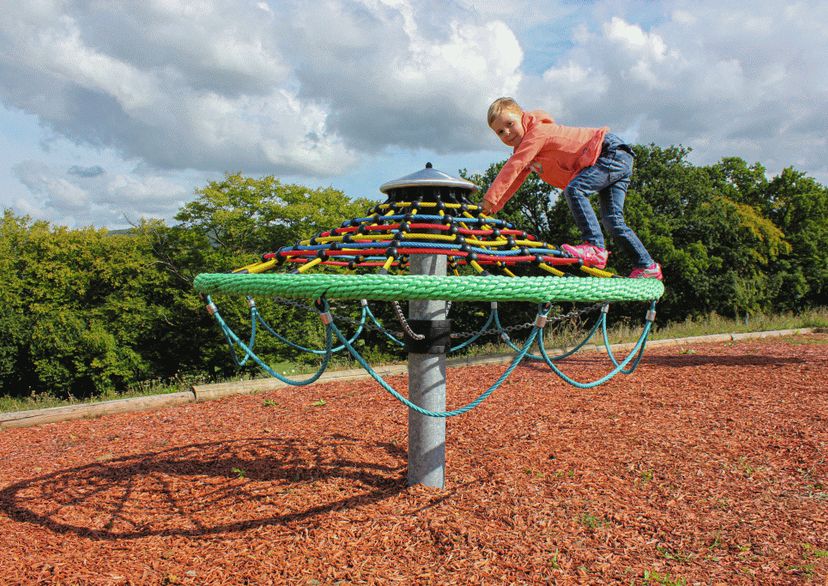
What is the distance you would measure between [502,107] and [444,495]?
7.82 ft

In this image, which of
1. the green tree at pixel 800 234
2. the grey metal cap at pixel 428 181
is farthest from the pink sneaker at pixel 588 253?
the green tree at pixel 800 234

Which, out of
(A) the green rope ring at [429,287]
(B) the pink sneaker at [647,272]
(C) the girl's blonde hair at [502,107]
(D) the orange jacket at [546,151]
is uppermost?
(C) the girl's blonde hair at [502,107]

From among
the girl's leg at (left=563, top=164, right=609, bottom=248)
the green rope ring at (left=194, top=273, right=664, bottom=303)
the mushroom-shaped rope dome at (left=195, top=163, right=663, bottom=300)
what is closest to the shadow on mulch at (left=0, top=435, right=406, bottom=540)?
the mushroom-shaped rope dome at (left=195, top=163, right=663, bottom=300)

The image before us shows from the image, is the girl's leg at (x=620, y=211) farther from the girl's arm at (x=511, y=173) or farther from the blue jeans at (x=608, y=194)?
the girl's arm at (x=511, y=173)

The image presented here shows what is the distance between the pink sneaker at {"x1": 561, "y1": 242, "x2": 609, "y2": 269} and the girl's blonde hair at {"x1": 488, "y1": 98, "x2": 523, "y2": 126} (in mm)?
852

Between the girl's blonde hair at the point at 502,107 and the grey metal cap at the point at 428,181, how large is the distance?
391 mm

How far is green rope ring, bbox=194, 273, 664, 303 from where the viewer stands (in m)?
2.51

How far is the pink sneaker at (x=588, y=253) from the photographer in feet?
10.7

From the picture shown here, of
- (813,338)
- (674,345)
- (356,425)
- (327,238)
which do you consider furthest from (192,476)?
(813,338)

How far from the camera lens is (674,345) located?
397 inches

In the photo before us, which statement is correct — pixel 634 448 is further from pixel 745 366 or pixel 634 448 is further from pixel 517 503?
pixel 745 366

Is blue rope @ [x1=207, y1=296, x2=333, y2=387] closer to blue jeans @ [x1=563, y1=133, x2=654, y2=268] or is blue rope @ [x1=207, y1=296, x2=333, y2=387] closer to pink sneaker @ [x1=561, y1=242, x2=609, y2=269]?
pink sneaker @ [x1=561, y1=242, x2=609, y2=269]

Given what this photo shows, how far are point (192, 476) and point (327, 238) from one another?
2.17 meters

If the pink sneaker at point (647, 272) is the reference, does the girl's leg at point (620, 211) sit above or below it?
above
